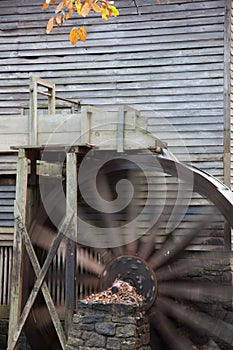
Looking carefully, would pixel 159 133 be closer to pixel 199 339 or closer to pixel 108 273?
pixel 108 273

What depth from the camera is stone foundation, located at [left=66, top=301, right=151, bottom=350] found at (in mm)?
8016

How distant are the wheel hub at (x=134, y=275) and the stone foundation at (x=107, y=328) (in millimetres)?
776

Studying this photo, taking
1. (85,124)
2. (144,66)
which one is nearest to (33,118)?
(85,124)

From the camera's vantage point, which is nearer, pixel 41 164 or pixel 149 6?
pixel 41 164

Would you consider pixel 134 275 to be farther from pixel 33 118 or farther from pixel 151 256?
pixel 33 118

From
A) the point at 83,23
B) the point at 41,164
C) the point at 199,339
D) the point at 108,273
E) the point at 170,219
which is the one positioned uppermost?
the point at 83,23

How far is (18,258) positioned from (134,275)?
1.54 m

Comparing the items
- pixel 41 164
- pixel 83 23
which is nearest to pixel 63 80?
pixel 83 23

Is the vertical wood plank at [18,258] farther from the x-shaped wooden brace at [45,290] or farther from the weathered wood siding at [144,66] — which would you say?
the weathered wood siding at [144,66]

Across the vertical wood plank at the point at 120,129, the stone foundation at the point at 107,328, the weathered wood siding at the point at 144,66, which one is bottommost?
the stone foundation at the point at 107,328

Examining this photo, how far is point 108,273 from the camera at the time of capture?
9.33m

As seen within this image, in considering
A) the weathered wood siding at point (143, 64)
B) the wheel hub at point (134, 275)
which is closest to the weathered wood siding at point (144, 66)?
the weathered wood siding at point (143, 64)

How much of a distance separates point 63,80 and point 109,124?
233cm

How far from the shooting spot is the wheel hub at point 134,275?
9062 mm
